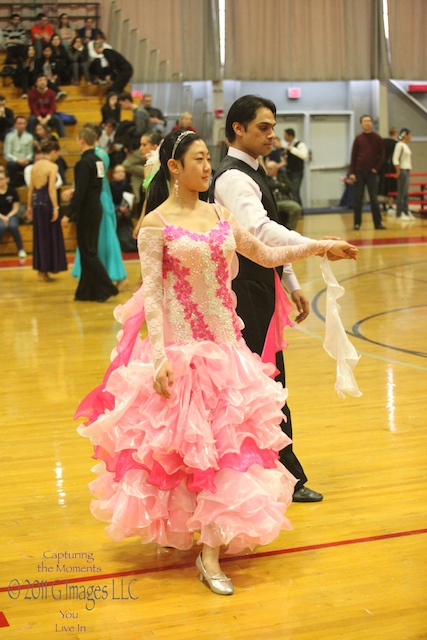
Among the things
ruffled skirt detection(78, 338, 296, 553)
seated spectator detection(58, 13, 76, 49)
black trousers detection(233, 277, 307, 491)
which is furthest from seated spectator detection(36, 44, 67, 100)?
ruffled skirt detection(78, 338, 296, 553)

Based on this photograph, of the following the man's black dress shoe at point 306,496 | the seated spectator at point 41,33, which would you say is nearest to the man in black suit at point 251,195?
the man's black dress shoe at point 306,496

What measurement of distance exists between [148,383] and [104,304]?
6.01m

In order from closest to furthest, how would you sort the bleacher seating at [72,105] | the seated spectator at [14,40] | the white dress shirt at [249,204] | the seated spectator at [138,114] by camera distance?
the white dress shirt at [249,204] < the seated spectator at [138,114] < the bleacher seating at [72,105] < the seated spectator at [14,40]

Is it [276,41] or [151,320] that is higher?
[276,41]

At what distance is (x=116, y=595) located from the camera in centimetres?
312

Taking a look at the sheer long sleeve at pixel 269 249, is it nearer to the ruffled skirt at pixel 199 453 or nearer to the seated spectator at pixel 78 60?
the ruffled skirt at pixel 199 453

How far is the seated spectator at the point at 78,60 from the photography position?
53.9ft

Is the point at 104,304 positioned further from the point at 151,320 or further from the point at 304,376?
the point at 151,320

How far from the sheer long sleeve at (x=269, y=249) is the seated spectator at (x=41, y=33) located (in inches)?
542

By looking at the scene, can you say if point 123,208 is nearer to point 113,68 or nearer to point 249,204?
point 113,68

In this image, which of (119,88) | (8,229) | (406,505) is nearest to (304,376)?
(406,505)

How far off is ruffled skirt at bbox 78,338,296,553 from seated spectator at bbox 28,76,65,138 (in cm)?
1236

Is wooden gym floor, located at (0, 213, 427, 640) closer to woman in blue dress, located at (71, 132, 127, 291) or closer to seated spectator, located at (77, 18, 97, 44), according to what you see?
woman in blue dress, located at (71, 132, 127, 291)

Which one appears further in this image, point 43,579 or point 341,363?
point 341,363
